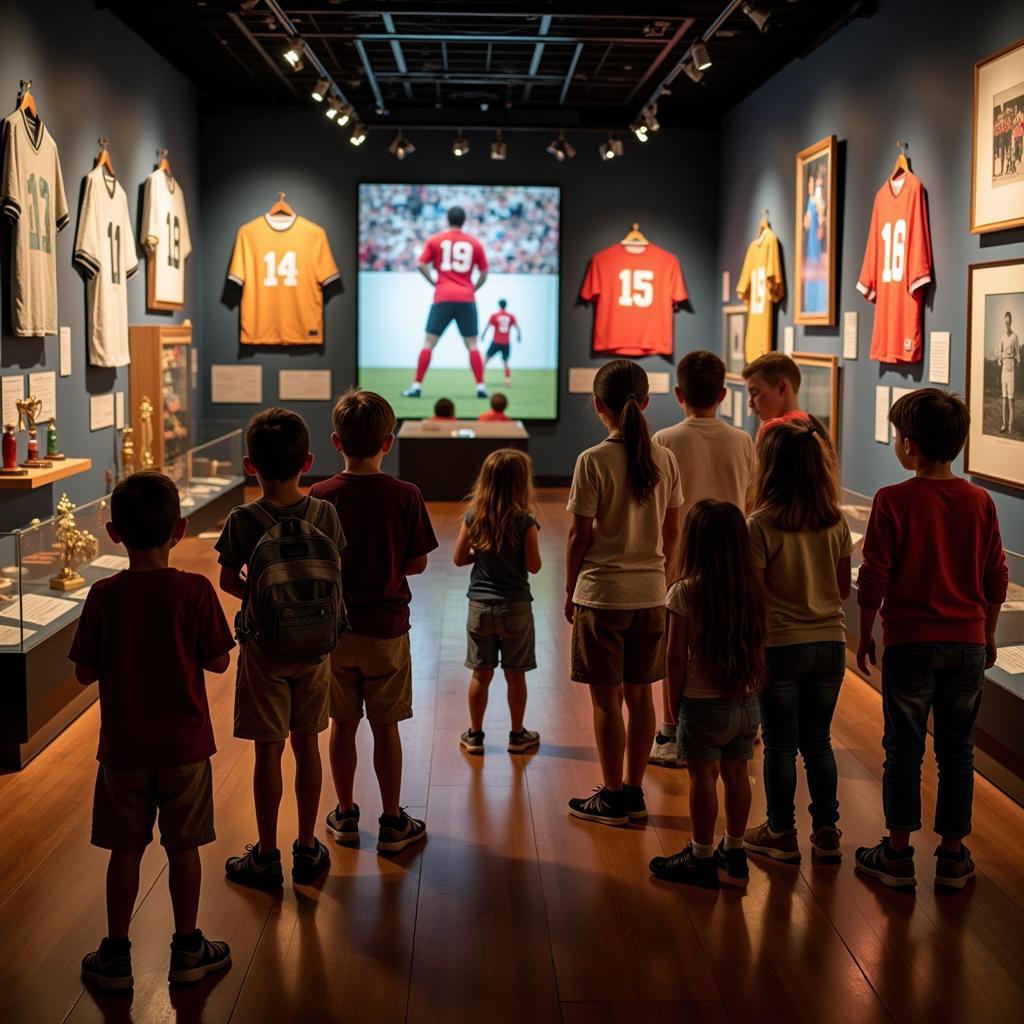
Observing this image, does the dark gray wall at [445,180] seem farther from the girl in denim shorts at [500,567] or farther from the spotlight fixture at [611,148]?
the girl in denim shorts at [500,567]

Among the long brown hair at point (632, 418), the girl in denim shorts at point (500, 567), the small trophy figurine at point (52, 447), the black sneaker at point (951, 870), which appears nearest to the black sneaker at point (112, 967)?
the girl in denim shorts at point (500, 567)

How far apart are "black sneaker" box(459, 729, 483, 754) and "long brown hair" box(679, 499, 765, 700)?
168 cm

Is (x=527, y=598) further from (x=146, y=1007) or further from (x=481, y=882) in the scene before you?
(x=146, y=1007)

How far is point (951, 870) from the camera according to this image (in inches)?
148

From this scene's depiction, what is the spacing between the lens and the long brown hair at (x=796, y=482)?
12.1 feet

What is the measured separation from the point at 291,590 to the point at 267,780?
0.59 m

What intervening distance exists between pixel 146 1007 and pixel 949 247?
18.8 feet

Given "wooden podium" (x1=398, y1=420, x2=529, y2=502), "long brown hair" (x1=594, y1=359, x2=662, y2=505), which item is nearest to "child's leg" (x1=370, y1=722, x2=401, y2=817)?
"long brown hair" (x1=594, y1=359, x2=662, y2=505)

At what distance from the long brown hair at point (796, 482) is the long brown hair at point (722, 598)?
217 millimetres

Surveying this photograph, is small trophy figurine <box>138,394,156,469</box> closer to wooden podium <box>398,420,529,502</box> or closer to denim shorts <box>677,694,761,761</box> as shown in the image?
wooden podium <box>398,420,529,502</box>

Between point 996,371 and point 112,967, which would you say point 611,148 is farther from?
point 112,967

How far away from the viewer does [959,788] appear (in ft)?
12.3

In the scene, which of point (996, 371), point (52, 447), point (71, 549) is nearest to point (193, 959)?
point (71, 549)

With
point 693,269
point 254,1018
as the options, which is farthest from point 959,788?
point 693,269
